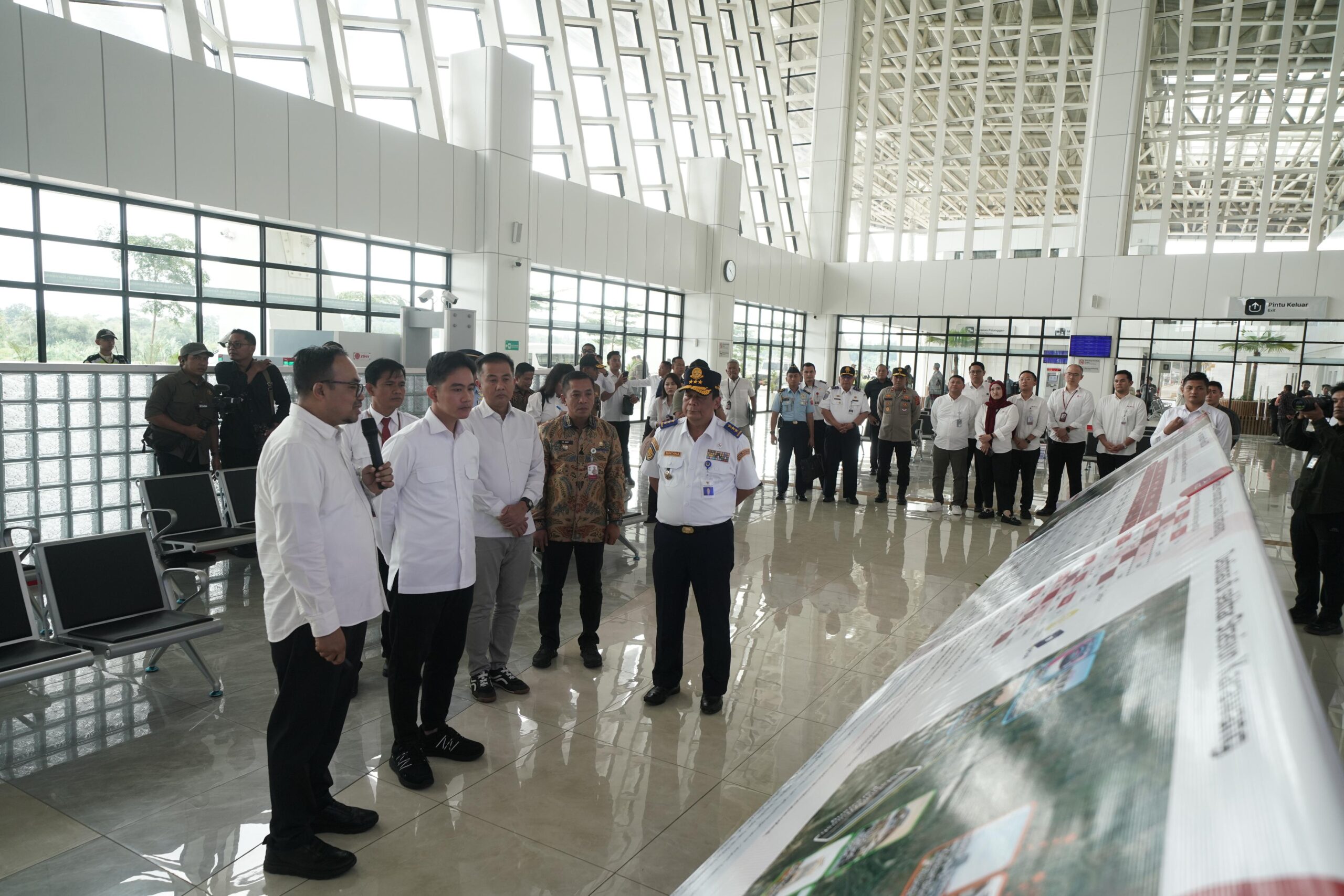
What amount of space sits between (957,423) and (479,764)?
735 cm

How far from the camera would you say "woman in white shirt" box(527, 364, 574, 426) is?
5.97 meters

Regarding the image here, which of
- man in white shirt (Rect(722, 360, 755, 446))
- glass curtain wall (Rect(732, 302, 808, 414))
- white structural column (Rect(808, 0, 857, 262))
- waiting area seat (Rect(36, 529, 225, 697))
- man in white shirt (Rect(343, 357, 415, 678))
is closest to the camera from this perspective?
waiting area seat (Rect(36, 529, 225, 697))

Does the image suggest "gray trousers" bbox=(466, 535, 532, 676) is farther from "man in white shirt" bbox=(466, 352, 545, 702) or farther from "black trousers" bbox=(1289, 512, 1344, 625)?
"black trousers" bbox=(1289, 512, 1344, 625)

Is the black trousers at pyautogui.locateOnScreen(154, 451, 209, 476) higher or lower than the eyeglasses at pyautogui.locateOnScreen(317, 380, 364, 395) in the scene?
lower

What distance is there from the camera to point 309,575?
7.92ft

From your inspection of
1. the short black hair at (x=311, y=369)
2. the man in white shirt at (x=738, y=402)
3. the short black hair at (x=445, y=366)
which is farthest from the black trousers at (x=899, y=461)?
the short black hair at (x=311, y=369)

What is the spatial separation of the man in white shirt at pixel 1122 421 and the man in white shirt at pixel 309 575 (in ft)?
26.2

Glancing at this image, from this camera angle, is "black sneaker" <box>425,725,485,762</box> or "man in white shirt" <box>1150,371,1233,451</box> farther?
"man in white shirt" <box>1150,371,1233,451</box>

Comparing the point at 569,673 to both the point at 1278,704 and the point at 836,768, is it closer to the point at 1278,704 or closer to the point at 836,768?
the point at 836,768

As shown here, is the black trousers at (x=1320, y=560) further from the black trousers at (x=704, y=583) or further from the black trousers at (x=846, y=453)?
the black trousers at (x=846, y=453)

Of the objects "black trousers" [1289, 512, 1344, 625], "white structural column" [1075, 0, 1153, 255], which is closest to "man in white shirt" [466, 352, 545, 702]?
"black trousers" [1289, 512, 1344, 625]

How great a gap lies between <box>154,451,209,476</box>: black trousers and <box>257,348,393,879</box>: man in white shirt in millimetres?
3770

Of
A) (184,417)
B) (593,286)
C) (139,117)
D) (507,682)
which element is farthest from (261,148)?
(507,682)

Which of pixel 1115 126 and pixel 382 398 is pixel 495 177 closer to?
pixel 382 398
